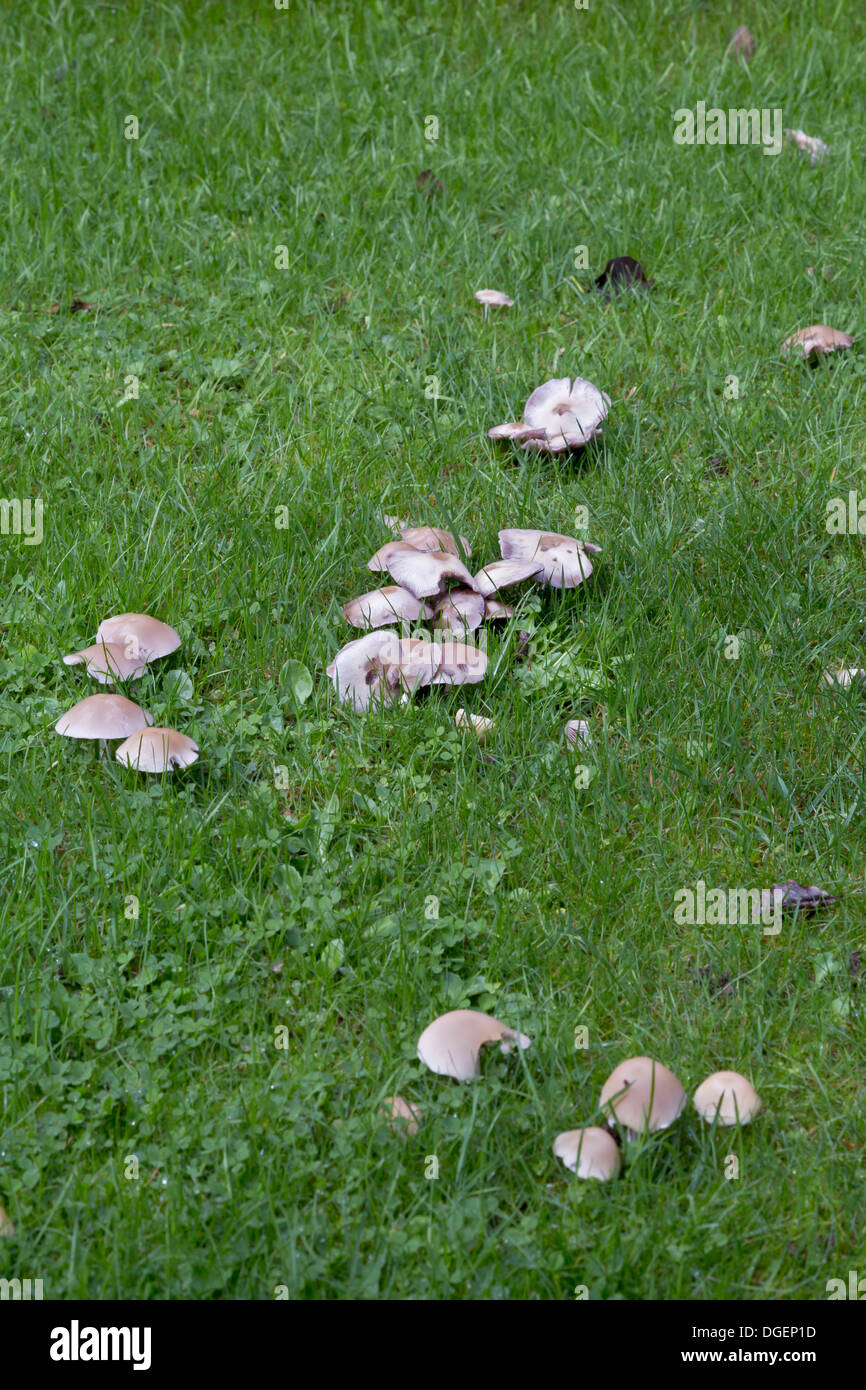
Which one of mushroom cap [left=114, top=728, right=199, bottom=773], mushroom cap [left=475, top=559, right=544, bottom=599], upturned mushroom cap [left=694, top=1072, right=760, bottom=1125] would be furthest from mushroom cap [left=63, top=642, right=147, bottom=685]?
upturned mushroom cap [left=694, top=1072, right=760, bottom=1125]

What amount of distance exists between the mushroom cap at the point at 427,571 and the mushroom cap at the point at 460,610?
0.09 feet

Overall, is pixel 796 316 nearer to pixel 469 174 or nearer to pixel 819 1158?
pixel 469 174

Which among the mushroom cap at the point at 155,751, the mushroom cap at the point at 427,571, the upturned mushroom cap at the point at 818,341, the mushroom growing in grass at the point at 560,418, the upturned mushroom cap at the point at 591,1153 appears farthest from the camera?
the upturned mushroom cap at the point at 818,341

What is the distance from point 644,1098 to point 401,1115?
1.58 ft

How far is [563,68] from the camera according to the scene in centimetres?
664

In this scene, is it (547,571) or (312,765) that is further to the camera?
(547,571)

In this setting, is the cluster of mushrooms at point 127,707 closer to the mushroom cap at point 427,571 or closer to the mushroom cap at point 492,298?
the mushroom cap at point 427,571

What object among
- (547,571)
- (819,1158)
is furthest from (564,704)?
(819,1158)

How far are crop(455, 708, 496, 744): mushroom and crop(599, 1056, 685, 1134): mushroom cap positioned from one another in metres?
1.12

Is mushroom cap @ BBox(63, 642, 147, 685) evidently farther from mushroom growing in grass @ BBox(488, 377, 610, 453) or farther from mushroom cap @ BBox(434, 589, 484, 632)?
mushroom growing in grass @ BBox(488, 377, 610, 453)

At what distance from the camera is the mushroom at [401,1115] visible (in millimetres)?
2502

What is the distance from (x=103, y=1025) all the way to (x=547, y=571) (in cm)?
181

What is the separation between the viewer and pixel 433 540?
376cm

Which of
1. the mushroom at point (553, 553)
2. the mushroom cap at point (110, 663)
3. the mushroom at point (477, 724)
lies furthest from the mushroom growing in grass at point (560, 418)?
the mushroom cap at point (110, 663)
